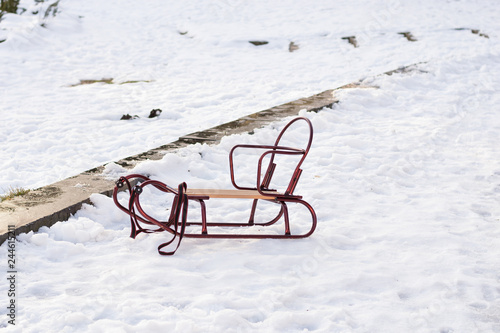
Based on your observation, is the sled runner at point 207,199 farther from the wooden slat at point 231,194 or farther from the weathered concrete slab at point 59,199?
the weathered concrete slab at point 59,199

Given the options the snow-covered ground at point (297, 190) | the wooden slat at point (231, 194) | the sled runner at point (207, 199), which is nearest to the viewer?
the snow-covered ground at point (297, 190)

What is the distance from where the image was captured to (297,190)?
4.53 meters

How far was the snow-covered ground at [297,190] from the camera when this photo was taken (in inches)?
111

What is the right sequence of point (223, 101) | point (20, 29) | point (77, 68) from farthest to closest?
1. point (20, 29)
2. point (77, 68)
3. point (223, 101)

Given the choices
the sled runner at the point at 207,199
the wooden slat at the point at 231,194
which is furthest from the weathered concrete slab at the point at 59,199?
the wooden slat at the point at 231,194

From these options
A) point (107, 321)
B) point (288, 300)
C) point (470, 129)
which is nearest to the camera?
point (107, 321)

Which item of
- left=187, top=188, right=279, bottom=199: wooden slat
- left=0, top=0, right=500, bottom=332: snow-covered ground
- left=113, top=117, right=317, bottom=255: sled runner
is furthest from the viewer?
left=187, top=188, right=279, bottom=199: wooden slat

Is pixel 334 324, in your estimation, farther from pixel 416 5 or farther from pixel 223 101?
pixel 416 5

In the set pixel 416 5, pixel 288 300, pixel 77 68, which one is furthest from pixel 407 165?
pixel 416 5

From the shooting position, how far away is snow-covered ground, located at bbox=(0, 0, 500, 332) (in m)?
2.82

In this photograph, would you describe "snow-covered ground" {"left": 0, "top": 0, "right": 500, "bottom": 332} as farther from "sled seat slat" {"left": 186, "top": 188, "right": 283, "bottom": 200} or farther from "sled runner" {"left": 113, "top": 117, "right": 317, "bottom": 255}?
"sled seat slat" {"left": 186, "top": 188, "right": 283, "bottom": 200}

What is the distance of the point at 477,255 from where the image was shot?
3445 mm

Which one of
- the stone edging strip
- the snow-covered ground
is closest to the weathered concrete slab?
the stone edging strip

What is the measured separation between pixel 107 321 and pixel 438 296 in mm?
1740
